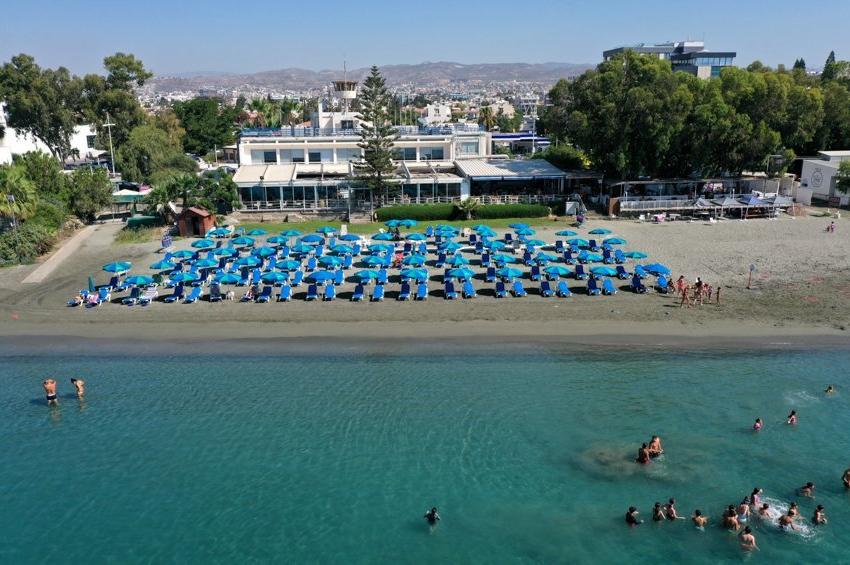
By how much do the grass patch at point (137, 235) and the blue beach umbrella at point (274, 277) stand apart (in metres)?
12.8

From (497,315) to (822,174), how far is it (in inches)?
1386

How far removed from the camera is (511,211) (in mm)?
44719

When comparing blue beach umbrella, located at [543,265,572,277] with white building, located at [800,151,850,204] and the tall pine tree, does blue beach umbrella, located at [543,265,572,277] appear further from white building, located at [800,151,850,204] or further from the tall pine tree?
white building, located at [800,151,850,204]

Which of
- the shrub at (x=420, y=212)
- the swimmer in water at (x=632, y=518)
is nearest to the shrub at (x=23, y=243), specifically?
the shrub at (x=420, y=212)

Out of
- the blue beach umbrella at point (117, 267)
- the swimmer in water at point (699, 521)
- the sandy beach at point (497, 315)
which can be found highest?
the blue beach umbrella at point (117, 267)

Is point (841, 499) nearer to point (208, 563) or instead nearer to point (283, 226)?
point (208, 563)

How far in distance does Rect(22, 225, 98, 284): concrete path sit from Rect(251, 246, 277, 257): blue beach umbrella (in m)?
10.3

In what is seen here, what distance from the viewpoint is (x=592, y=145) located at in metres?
46.9

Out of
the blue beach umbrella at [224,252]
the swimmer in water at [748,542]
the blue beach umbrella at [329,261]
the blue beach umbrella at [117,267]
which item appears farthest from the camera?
the blue beach umbrella at [224,252]

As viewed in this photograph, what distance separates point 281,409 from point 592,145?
3406cm

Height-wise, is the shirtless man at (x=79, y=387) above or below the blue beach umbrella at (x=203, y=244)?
below

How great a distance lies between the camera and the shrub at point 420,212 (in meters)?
44.5

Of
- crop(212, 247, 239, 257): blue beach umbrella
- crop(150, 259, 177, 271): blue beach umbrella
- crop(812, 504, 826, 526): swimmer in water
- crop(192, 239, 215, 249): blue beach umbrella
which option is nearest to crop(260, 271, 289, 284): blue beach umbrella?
crop(212, 247, 239, 257): blue beach umbrella

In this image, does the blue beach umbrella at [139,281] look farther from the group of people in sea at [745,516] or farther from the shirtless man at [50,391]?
the group of people in sea at [745,516]
